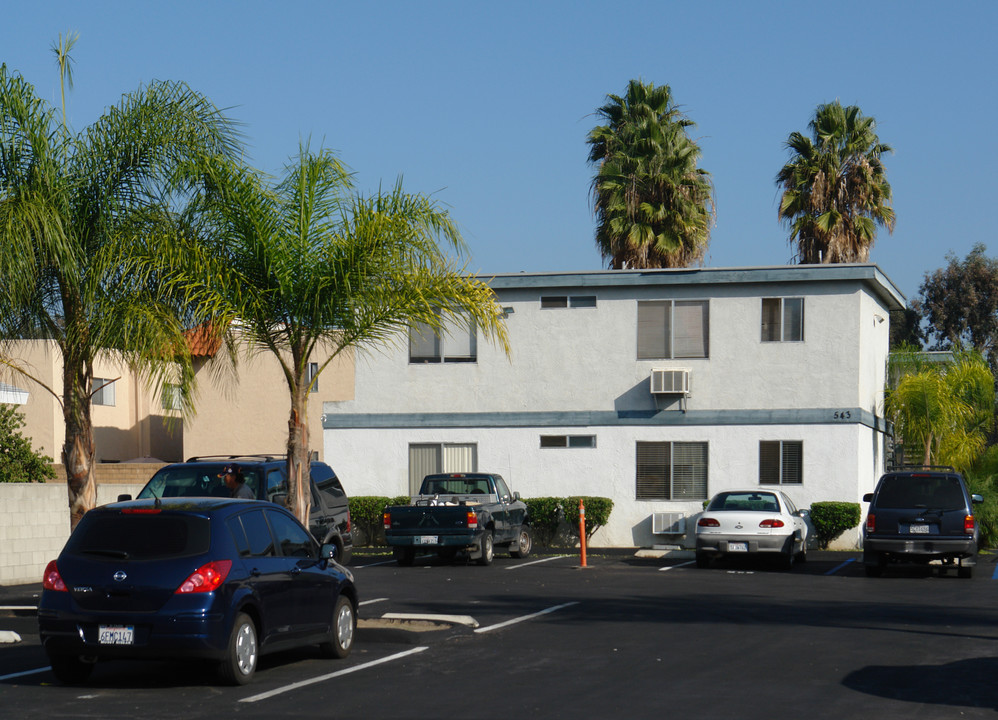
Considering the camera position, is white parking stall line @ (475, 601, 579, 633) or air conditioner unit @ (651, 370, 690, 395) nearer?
white parking stall line @ (475, 601, 579, 633)

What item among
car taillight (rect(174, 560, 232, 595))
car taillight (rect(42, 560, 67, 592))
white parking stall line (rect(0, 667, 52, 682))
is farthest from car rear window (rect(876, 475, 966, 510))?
car taillight (rect(42, 560, 67, 592))

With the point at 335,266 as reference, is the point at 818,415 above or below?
below

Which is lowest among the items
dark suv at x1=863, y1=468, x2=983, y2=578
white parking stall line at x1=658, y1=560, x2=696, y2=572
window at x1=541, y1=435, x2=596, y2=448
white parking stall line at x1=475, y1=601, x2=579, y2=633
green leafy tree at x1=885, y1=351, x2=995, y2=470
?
white parking stall line at x1=658, y1=560, x2=696, y2=572

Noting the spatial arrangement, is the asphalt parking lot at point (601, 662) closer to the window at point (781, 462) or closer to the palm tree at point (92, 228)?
the palm tree at point (92, 228)

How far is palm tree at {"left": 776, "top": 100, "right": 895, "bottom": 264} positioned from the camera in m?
40.5

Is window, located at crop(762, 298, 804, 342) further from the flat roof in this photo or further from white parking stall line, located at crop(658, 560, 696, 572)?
white parking stall line, located at crop(658, 560, 696, 572)

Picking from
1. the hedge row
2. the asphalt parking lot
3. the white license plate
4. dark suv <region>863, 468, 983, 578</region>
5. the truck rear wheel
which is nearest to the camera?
the asphalt parking lot

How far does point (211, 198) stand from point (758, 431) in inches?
632

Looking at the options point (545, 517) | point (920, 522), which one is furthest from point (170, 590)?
point (545, 517)

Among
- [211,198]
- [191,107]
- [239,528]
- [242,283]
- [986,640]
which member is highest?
[191,107]

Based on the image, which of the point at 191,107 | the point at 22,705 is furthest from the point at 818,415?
the point at 22,705

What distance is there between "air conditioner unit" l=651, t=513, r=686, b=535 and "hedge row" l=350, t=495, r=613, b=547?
1044mm

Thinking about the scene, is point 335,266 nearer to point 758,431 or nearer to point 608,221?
point 758,431

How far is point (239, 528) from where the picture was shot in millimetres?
10891
